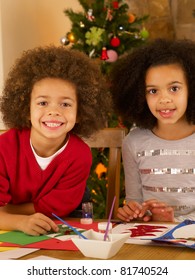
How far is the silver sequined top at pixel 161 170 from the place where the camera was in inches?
68.9

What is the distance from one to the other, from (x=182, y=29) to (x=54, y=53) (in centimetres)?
254

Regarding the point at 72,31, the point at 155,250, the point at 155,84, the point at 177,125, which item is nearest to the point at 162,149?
the point at 177,125

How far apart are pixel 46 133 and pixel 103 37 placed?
5.16ft

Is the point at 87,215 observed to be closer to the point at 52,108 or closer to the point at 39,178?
the point at 39,178

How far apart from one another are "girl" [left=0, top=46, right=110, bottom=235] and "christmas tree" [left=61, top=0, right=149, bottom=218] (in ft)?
4.44

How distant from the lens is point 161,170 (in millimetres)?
1793

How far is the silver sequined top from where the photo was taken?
5.74 ft

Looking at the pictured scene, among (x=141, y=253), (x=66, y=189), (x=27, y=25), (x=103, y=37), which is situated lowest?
(x=141, y=253)

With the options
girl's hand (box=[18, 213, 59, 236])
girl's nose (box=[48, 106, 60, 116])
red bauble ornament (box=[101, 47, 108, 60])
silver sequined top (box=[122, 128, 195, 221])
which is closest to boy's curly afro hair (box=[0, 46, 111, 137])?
girl's nose (box=[48, 106, 60, 116])

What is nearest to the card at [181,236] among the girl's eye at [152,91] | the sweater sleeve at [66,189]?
the sweater sleeve at [66,189]

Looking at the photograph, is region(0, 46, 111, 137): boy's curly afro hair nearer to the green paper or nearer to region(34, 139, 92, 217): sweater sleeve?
region(34, 139, 92, 217): sweater sleeve

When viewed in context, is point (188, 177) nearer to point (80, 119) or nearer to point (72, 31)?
point (80, 119)

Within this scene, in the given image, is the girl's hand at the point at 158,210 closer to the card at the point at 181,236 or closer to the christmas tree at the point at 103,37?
the card at the point at 181,236

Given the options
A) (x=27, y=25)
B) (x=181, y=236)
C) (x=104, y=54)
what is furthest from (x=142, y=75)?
(x=27, y=25)
